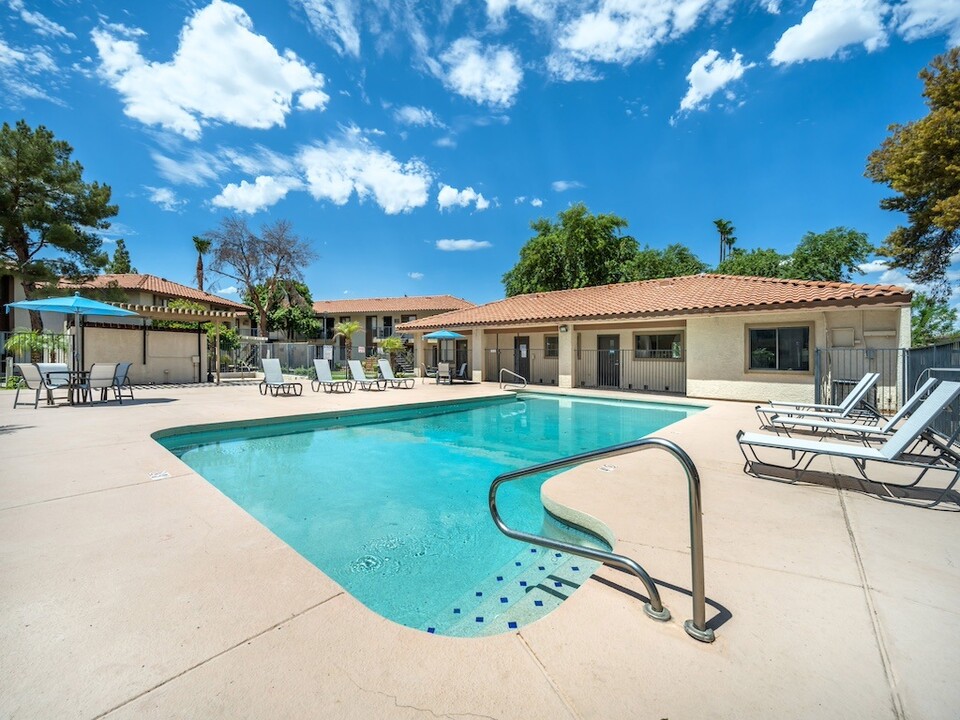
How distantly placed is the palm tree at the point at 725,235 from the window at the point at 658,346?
3465cm

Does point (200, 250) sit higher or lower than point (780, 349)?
higher

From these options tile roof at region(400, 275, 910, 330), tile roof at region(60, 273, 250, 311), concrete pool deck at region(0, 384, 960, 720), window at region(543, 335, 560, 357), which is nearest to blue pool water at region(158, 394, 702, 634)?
concrete pool deck at region(0, 384, 960, 720)

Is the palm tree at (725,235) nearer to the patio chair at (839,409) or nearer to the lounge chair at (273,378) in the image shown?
the patio chair at (839,409)

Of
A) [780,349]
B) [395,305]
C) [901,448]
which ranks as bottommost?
[901,448]

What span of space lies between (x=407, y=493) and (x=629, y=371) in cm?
1420

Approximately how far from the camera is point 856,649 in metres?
1.94

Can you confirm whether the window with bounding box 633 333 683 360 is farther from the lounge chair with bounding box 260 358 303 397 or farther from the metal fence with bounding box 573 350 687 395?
the lounge chair with bounding box 260 358 303 397

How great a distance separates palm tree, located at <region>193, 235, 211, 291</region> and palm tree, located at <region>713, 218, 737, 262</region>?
52.3 m

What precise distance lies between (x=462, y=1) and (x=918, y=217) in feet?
59.0

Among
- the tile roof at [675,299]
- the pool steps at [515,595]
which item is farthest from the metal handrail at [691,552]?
the tile roof at [675,299]

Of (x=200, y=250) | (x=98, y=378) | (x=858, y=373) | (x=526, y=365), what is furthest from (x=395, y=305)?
(x=858, y=373)

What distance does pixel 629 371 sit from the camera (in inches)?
698

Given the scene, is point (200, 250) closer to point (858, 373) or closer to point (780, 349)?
point (780, 349)

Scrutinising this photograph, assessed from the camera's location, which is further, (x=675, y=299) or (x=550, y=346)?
(x=550, y=346)
